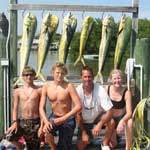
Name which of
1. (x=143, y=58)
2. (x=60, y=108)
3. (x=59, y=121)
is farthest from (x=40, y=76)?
(x=143, y=58)

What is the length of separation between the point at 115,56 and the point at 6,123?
5.28ft

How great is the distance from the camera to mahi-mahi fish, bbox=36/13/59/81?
6.57m

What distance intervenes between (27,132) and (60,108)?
0.47 meters

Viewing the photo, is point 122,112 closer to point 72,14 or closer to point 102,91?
point 102,91

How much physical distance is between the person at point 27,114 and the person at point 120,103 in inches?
33.6

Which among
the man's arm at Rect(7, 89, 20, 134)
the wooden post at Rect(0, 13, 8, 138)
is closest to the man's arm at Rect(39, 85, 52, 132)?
the man's arm at Rect(7, 89, 20, 134)

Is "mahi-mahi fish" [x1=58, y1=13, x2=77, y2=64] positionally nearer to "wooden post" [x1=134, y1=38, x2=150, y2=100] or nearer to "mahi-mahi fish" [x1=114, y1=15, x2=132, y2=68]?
"mahi-mahi fish" [x1=114, y1=15, x2=132, y2=68]

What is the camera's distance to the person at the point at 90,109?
597 centimetres

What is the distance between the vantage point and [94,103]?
606 centimetres

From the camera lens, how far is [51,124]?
580 centimetres

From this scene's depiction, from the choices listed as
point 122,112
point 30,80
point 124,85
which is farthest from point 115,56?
point 30,80

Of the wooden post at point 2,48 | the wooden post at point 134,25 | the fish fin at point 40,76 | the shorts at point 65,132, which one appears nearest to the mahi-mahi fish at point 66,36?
the fish fin at point 40,76

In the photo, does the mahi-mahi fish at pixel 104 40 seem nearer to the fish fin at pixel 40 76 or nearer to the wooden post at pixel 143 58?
the wooden post at pixel 143 58

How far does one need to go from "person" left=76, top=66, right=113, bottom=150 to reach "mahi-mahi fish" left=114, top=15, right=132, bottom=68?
0.72m
